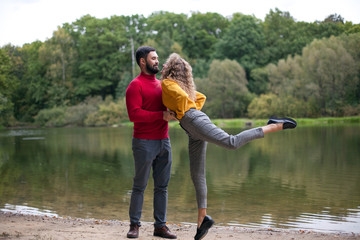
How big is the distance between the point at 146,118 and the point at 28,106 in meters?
53.6

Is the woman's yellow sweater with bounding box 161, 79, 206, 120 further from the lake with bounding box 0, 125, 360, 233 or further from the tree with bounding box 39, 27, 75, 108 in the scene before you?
the tree with bounding box 39, 27, 75, 108

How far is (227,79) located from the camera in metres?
41.0

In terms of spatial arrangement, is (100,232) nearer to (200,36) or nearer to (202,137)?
(202,137)

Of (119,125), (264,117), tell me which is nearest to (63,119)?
(119,125)

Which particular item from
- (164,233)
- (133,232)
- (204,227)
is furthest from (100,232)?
(204,227)

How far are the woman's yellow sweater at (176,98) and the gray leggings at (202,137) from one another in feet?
0.20

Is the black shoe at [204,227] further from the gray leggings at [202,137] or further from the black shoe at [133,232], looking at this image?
the black shoe at [133,232]

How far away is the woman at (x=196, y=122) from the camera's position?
3.80m

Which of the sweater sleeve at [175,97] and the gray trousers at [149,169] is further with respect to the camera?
the gray trousers at [149,169]

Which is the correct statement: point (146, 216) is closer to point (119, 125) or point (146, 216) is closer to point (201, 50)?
point (119, 125)

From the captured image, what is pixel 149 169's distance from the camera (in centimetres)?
426

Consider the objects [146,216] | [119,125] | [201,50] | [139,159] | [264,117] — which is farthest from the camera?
[201,50]

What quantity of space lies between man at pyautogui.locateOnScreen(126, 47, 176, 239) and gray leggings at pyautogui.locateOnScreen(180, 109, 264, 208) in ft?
0.73

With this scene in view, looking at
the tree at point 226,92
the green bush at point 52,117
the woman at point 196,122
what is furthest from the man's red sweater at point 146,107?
the green bush at point 52,117
